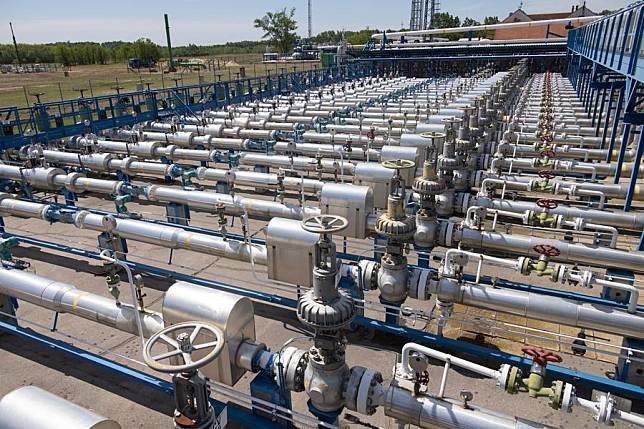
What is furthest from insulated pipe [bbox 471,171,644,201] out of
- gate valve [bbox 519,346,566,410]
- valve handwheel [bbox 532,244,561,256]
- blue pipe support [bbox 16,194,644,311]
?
gate valve [bbox 519,346,566,410]

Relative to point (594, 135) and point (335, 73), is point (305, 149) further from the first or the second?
point (335, 73)

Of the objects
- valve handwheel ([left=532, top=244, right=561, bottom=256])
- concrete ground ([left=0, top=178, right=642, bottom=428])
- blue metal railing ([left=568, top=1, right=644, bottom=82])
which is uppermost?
blue metal railing ([left=568, top=1, right=644, bottom=82])

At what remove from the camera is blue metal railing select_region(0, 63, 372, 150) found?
16.6 m

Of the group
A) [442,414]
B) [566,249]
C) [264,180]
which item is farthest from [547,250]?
[264,180]

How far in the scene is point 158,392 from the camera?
6.25 m

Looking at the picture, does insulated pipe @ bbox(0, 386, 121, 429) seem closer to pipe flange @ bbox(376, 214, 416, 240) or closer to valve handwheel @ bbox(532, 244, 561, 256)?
pipe flange @ bbox(376, 214, 416, 240)

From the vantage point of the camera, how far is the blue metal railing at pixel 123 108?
54.3 ft

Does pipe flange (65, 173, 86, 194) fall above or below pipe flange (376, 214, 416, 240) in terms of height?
below

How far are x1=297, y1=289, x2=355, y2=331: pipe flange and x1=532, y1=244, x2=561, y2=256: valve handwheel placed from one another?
14.4ft

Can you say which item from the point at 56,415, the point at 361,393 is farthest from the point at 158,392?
the point at 361,393

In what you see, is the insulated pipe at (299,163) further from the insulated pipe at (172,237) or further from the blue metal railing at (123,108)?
the blue metal railing at (123,108)

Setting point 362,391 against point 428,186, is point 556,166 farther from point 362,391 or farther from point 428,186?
point 362,391

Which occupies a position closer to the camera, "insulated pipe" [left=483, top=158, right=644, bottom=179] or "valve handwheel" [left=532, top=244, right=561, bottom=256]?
"valve handwheel" [left=532, top=244, right=561, bottom=256]

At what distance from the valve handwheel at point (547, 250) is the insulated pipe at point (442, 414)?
388 cm
